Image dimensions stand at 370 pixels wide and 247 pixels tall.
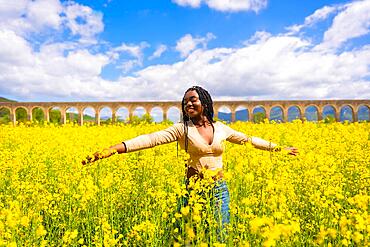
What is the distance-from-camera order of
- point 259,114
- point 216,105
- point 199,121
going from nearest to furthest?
1. point 199,121
2. point 259,114
3. point 216,105

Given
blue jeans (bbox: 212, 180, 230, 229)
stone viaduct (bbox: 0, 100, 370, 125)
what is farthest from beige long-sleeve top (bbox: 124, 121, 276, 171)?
stone viaduct (bbox: 0, 100, 370, 125)

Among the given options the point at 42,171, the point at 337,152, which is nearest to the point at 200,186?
the point at 42,171

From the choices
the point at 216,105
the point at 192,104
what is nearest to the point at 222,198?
the point at 192,104

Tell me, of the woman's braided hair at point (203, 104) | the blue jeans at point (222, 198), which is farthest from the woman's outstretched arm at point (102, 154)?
the blue jeans at point (222, 198)

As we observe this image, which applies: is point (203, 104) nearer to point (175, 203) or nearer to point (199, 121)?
point (199, 121)

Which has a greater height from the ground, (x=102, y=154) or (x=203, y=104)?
(x=203, y=104)

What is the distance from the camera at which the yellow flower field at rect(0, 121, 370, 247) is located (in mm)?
2264

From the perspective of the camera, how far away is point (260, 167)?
3578mm

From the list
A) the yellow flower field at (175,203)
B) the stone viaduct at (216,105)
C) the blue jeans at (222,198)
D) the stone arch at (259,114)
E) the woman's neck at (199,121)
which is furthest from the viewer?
the stone viaduct at (216,105)

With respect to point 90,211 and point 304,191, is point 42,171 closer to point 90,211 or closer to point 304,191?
point 90,211

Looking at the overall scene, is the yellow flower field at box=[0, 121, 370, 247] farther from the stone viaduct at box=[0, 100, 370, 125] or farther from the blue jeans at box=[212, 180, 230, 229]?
the stone viaduct at box=[0, 100, 370, 125]

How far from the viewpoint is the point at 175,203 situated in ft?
9.25

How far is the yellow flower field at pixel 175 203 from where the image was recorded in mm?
2264

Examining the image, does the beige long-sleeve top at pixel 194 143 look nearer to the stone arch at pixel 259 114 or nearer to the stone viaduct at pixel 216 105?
the stone arch at pixel 259 114
